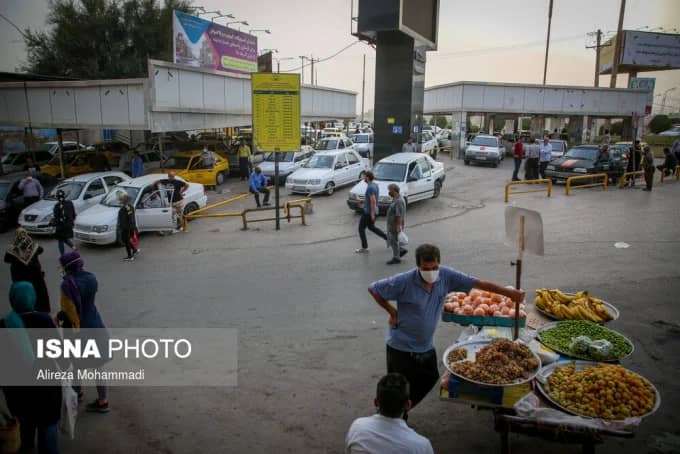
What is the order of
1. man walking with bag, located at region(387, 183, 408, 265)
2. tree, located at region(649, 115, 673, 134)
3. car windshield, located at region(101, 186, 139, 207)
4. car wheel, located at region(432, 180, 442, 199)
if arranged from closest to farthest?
1. man walking with bag, located at region(387, 183, 408, 265)
2. car windshield, located at region(101, 186, 139, 207)
3. car wheel, located at region(432, 180, 442, 199)
4. tree, located at region(649, 115, 673, 134)

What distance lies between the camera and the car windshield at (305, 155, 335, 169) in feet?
67.6

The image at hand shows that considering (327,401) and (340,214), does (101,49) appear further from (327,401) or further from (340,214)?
(327,401)

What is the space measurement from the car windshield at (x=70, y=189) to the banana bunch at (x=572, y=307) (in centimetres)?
1409

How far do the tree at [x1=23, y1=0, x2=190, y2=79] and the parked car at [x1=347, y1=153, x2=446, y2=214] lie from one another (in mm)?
24222

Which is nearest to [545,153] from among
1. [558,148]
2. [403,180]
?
[558,148]

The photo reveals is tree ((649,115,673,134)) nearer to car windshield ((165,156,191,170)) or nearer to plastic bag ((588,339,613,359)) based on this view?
car windshield ((165,156,191,170))

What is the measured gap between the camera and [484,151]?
28484 mm

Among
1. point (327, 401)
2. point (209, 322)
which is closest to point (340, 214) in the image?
point (209, 322)

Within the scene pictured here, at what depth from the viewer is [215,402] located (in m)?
5.66

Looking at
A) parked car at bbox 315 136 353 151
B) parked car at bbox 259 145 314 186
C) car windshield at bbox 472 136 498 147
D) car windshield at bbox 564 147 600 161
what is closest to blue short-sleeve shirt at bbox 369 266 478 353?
parked car at bbox 259 145 314 186

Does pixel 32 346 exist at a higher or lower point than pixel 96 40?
lower

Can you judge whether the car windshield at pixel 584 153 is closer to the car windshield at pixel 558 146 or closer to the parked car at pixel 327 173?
the car windshield at pixel 558 146

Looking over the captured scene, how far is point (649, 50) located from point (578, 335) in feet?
179

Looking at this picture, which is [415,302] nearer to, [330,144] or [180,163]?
[180,163]
